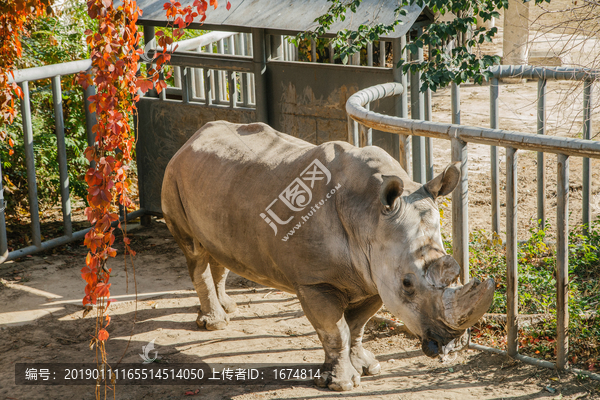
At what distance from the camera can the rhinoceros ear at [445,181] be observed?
3.77 meters

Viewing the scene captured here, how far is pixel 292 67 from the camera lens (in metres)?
7.01

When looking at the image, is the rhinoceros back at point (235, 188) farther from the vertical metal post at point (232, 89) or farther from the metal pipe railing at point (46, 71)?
the metal pipe railing at point (46, 71)

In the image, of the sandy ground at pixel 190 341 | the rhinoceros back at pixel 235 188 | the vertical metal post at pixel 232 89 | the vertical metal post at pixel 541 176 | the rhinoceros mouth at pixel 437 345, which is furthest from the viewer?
the vertical metal post at pixel 232 89

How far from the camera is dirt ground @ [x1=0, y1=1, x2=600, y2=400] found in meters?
4.40

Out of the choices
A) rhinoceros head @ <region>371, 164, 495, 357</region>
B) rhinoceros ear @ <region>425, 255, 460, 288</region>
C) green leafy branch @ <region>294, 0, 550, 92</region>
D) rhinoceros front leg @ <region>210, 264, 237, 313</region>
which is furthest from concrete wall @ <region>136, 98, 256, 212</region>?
rhinoceros ear @ <region>425, 255, 460, 288</region>

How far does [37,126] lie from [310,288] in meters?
4.96

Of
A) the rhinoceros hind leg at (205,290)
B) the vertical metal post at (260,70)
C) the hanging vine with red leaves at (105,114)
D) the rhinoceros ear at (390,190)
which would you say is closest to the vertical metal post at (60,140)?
the vertical metal post at (260,70)

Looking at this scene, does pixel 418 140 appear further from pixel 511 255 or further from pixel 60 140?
pixel 60 140

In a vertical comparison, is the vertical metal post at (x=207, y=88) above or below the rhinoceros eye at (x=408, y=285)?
above

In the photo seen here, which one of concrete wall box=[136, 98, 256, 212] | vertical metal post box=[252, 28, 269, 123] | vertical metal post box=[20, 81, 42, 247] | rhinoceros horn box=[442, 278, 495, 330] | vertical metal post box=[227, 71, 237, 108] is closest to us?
rhinoceros horn box=[442, 278, 495, 330]

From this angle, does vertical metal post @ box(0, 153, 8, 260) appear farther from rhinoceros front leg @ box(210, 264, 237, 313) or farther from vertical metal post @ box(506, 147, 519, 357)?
vertical metal post @ box(506, 147, 519, 357)

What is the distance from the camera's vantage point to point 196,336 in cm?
548

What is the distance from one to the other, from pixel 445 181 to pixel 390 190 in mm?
365

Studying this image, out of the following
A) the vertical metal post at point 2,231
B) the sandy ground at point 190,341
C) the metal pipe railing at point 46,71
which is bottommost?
the sandy ground at point 190,341
